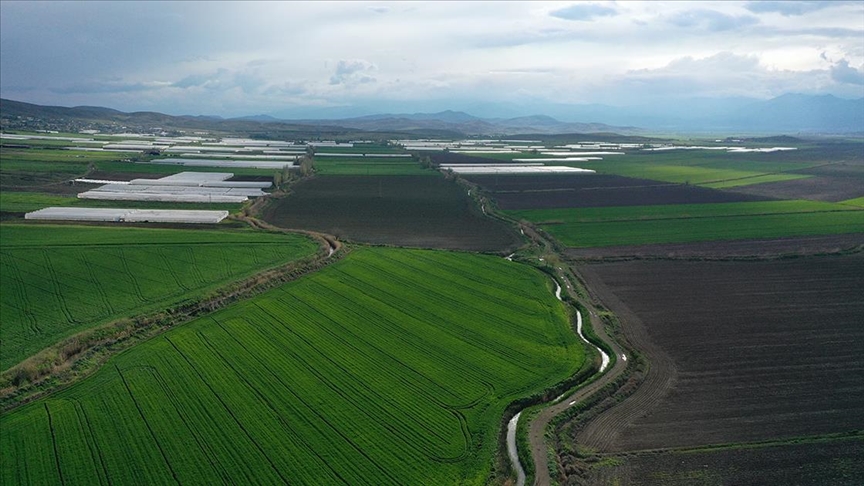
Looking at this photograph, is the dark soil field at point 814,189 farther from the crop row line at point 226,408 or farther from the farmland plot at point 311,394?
the crop row line at point 226,408

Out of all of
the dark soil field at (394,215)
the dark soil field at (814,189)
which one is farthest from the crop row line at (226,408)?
the dark soil field at (814,189)

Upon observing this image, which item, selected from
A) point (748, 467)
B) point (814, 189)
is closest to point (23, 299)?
point (748, 467)

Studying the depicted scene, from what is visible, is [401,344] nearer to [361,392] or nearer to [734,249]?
[361,392]

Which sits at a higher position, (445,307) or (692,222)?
(692,222)

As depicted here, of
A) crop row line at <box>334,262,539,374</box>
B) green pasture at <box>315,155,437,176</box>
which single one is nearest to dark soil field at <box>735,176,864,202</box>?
green pasture at <box>315,155,437,176</box>

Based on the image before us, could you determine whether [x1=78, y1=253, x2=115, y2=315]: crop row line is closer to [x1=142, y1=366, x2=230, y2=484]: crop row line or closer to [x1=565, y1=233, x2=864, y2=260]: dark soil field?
[x1=142, y1=366, x2=230, y2=484]: crop row line

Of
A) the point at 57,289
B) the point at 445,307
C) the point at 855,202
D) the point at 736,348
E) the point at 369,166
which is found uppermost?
the point at 369,166

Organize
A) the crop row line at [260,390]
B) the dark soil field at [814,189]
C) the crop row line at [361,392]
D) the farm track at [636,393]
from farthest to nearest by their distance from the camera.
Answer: the dark soil field at [814,189] < the farm track at [636,393] < the crop row line at [260,390] < the crop row line at [361,392]
